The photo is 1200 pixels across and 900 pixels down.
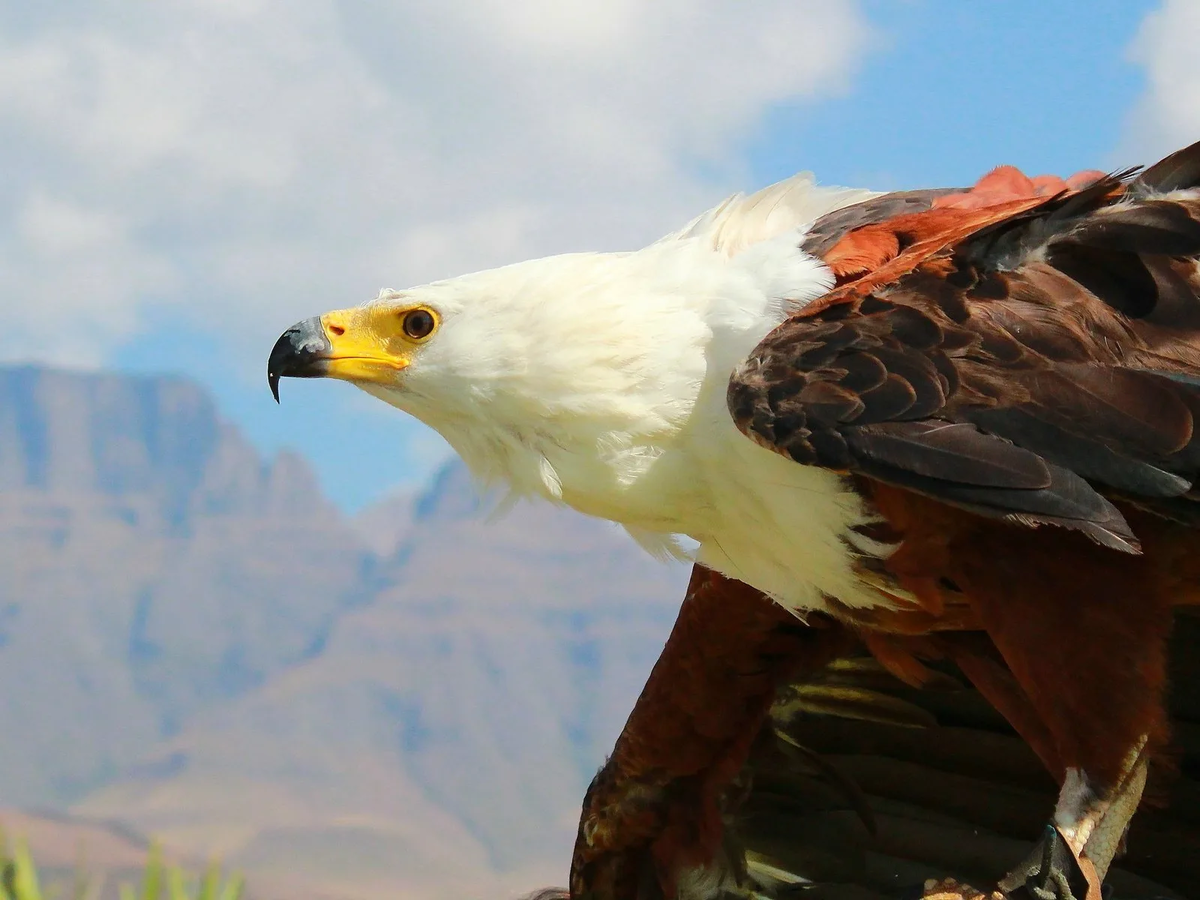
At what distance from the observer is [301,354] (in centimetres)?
455

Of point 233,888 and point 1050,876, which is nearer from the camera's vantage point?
point 1050,876

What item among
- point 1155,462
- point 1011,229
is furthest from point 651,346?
point 1155,462

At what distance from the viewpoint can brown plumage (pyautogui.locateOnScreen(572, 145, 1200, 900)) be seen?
12.5ft

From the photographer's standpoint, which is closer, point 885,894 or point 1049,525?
point 1049,525

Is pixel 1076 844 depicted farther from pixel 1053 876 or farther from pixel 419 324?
pixel 419 324

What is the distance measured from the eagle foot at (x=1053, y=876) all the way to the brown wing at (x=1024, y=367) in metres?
0.83

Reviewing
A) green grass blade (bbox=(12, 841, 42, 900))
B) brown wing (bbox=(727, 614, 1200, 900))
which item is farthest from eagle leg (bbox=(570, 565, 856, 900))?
green grass blade (bbox=(12, 841, 42, 900))

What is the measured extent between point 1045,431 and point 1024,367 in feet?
0.59

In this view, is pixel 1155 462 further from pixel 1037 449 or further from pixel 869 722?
pixel 869 722

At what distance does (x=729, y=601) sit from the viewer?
5.39 m

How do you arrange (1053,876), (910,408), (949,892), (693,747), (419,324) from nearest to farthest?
(910,408)
(1053,876)
(949,892)
(419,324)
(693,747)

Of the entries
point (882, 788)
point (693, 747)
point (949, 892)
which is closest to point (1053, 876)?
point (949, 892)

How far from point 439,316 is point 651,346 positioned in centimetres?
65

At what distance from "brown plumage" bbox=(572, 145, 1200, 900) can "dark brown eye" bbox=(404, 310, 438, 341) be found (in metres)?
0.98
